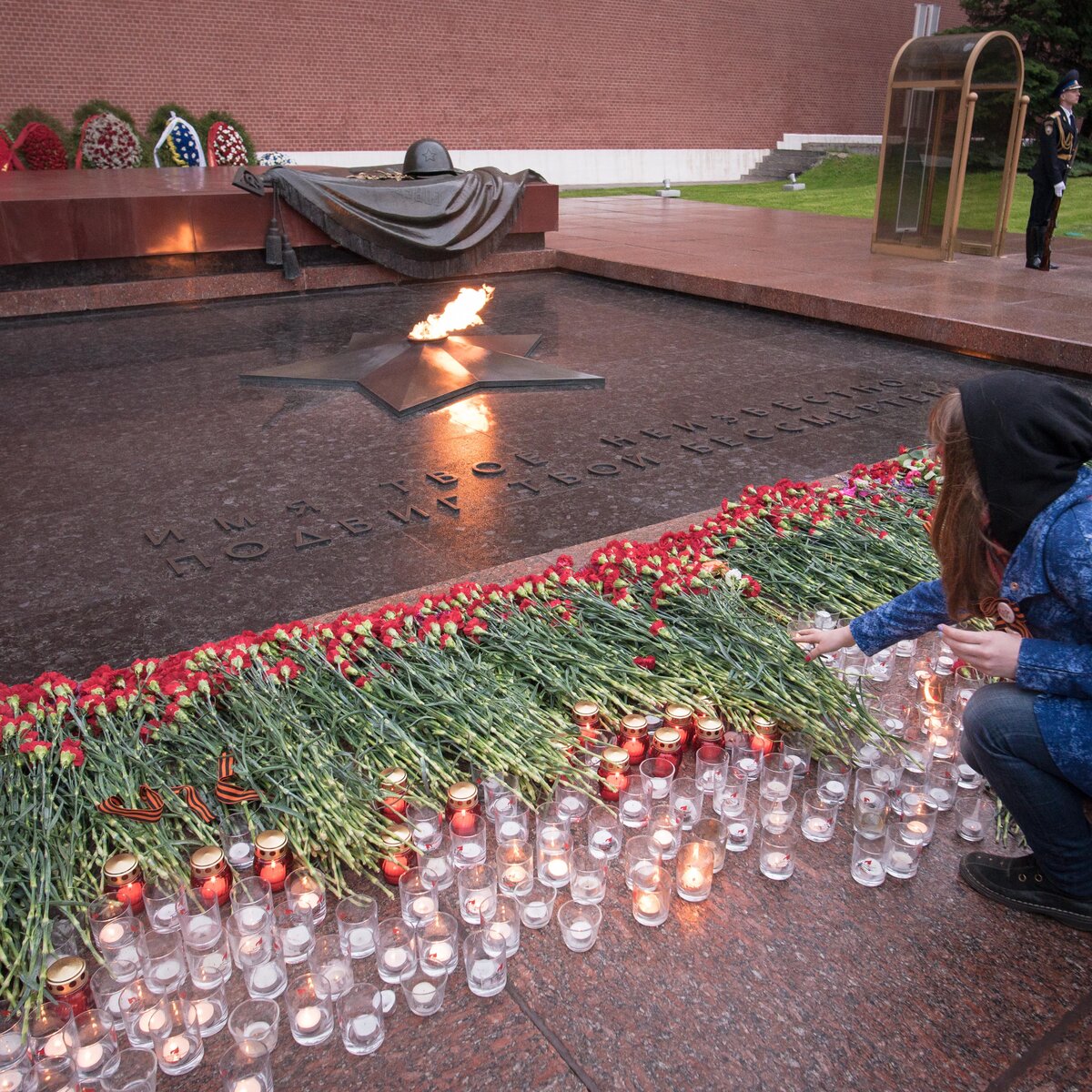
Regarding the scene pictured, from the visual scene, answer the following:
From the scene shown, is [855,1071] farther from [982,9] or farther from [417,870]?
[982,9]

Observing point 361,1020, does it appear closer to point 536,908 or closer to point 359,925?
point 359,925

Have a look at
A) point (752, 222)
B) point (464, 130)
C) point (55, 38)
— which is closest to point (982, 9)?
point (464, 130)

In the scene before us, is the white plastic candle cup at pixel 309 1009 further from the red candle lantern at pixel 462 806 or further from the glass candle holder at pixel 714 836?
the glass candle holder at pixel 714 836

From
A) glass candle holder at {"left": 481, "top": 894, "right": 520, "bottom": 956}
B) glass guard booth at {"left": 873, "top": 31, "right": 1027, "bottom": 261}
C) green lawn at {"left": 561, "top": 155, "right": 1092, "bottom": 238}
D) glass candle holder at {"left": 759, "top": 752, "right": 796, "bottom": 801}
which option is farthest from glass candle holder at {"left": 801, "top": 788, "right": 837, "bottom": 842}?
green lawn at {"left": 561, "top": 155, "right": 1092, "bottom": 238}

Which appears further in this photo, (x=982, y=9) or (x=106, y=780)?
(x=982, y=9)

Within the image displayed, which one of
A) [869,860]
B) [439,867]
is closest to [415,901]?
[439,867]

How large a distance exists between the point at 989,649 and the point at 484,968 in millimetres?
991

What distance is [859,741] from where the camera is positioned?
7.22ft

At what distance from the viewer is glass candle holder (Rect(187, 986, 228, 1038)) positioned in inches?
59.5

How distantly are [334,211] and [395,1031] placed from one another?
7660 mm

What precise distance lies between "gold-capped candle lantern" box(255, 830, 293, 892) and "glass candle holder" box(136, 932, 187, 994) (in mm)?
207

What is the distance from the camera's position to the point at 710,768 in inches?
79.6

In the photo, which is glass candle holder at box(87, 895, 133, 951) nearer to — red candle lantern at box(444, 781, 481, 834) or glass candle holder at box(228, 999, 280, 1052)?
glass candle holder at box(228, 999, 280, 1052)

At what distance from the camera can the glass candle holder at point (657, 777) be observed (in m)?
1.99
